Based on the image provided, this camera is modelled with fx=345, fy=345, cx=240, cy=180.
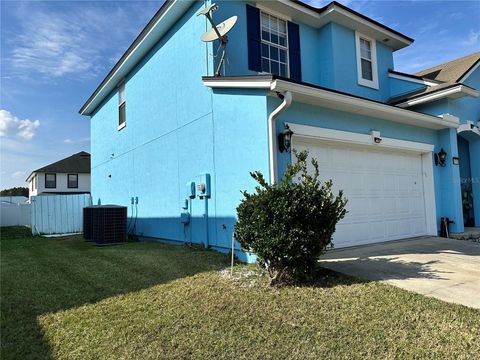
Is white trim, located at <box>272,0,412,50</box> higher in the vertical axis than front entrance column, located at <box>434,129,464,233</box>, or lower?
higher

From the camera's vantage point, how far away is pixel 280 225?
479 centimetres

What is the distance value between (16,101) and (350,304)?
35.8ft

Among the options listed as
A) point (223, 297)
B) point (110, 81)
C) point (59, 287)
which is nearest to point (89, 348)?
point (223, 297)

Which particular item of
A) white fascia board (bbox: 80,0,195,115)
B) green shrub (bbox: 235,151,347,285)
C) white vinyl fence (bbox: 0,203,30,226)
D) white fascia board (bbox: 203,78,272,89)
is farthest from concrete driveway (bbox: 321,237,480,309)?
white vinyl fence (bbox: 0,203,30,226)

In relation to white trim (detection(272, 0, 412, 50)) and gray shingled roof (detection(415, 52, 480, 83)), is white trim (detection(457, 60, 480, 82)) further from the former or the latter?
white trim (detection(272, 0, 412, 50))

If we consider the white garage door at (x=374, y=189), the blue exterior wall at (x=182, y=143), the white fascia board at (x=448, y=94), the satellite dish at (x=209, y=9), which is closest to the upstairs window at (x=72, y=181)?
the blue exterior wall at (x=182, y=143)

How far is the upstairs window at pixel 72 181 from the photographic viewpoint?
126 feet

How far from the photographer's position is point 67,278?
578cm

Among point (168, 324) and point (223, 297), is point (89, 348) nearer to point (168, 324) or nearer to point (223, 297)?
point (168, 324)

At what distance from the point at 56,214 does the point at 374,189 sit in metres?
12.5

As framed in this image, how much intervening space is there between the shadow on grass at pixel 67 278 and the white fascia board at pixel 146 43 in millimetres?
6053

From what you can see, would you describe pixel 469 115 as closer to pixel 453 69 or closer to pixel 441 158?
pixel 453 69

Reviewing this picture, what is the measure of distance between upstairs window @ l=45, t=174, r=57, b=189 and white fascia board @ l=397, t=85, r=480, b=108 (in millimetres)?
Result: 37339

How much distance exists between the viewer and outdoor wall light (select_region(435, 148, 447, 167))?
10.1m
